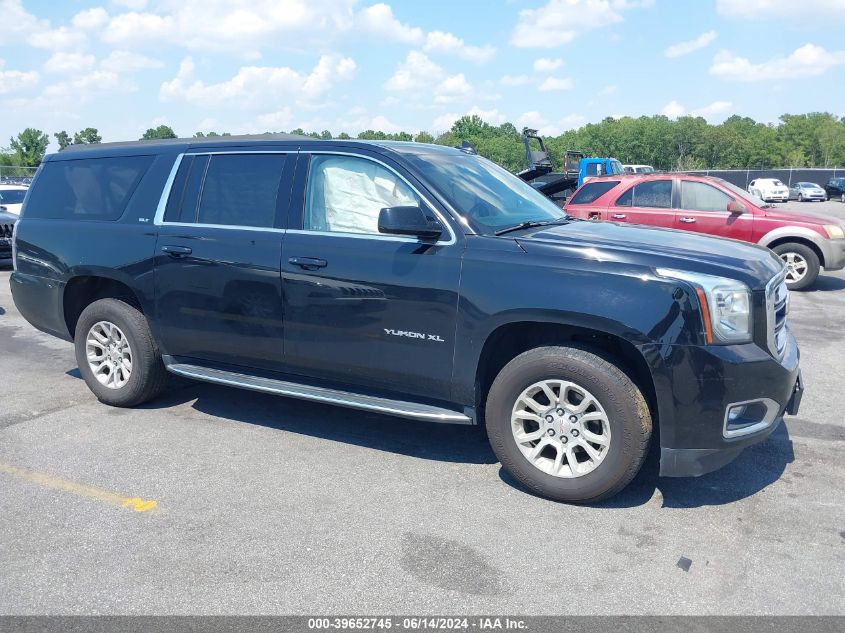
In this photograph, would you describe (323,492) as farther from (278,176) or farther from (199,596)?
(278,176)

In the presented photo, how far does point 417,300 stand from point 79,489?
219 centimetres

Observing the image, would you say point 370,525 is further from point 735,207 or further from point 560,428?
point 735,207

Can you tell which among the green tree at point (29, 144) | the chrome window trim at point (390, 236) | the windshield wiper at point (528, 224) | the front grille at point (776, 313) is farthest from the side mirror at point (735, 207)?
the green tree at point (29, 144)

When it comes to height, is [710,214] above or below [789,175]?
below

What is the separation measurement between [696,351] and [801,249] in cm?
868

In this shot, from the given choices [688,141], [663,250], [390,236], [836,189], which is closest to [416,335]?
[390,236]

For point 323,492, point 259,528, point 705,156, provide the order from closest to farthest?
point 259,528
point 323,492
point 705,156

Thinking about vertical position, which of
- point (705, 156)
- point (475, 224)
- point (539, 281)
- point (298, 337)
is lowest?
point (298, 337)

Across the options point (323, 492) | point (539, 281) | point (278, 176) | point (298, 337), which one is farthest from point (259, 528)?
point (278, 176)

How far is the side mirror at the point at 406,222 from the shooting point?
405 cm

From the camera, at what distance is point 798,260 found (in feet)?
36.3

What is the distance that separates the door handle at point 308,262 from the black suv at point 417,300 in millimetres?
10

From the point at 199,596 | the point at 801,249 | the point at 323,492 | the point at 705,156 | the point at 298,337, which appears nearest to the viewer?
the point at 199,596

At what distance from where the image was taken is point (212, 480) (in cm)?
428
